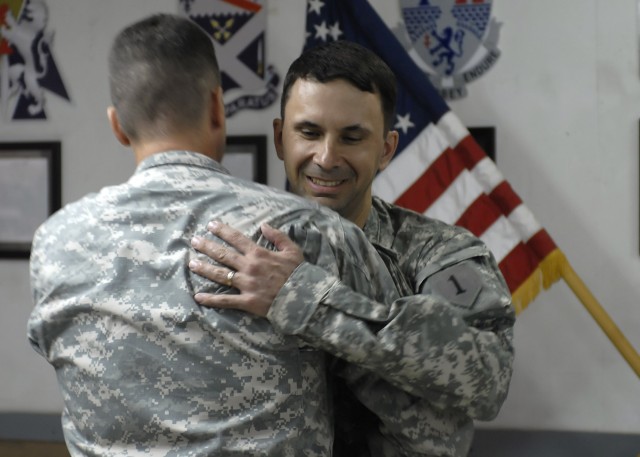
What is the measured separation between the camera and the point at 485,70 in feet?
10.2

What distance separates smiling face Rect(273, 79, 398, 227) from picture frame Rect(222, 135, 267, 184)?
1.68m

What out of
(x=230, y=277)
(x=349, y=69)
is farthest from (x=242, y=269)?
(x=349, y=69)

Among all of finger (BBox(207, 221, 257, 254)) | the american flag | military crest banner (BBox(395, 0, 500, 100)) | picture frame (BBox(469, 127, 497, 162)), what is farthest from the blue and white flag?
finger (BBox(207, 221, 257, 254))

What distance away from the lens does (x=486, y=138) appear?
3.08 metres

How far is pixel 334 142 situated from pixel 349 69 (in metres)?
0.14

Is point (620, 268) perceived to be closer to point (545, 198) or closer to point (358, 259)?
point (545, 198)

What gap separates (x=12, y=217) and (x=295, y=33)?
4.88 feet

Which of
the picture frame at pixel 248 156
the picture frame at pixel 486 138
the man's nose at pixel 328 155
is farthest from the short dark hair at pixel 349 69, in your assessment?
the picture frame at pixel 248 156

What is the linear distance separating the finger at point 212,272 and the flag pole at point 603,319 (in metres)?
1.96

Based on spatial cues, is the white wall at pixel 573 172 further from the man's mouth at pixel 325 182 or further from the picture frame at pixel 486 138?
the man's mouth at pixel 325 182

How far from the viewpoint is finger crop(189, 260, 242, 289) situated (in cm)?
103

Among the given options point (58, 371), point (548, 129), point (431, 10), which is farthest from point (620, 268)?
point (58, 371)

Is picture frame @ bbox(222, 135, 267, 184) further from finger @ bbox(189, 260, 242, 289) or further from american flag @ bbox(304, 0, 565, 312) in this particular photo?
finger @ bbox(189, 260, 242, 289)

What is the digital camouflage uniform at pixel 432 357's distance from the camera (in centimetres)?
109
